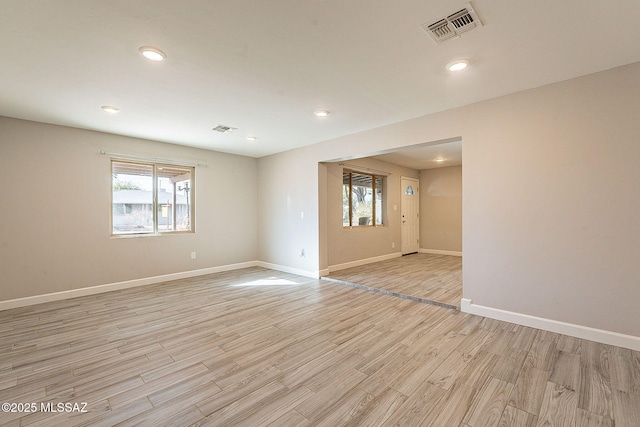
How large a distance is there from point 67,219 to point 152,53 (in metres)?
3.41

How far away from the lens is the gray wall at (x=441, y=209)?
310 inches

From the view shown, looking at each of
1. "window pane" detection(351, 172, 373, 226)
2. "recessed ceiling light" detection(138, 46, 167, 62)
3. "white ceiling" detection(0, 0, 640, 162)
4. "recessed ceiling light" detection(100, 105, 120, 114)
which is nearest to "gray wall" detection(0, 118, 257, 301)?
"white ceiling" detection(0, 0, 640, 162)

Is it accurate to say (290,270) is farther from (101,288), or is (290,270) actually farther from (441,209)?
(441,209)

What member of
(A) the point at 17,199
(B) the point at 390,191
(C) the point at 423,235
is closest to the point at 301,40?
(A) the point at 17,199

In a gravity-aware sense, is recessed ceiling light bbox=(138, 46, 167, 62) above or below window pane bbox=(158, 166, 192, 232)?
above

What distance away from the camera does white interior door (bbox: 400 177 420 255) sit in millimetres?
7918

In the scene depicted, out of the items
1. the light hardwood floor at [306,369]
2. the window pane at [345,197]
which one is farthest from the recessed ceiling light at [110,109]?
the window pane at [345,197]

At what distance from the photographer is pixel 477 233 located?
11.2 feet

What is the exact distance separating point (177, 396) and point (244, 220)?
4.69 metres

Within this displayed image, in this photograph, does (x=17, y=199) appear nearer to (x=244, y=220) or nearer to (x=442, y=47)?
(x=244, y=220)

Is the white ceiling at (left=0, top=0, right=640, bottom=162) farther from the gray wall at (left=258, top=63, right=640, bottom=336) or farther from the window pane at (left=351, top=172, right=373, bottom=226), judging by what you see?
the window pane at (left=351, top=172, right=373, bottom=226)

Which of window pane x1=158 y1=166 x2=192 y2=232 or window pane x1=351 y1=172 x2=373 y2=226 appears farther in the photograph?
window pane x1=351 y1=172 x2=373 y2=226

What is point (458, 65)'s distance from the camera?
2535mm

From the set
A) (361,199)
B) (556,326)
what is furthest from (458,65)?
(361,199)
